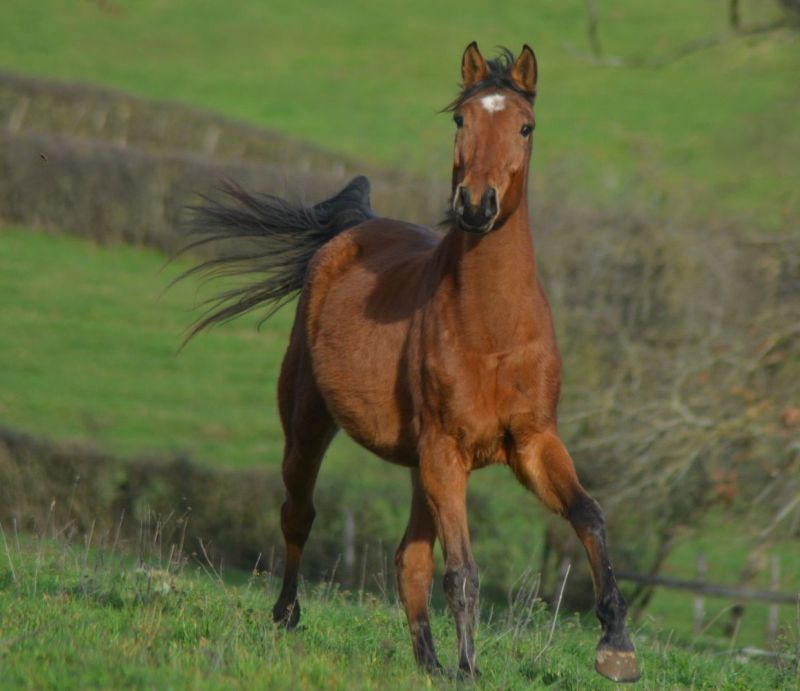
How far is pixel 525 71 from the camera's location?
635 centimetres

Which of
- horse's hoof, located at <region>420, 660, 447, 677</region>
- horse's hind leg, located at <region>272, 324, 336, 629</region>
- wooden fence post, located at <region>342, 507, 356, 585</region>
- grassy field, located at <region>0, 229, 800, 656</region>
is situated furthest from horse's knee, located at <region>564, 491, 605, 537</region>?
grassy field, located at <region>0, 229, 800, 656</region>

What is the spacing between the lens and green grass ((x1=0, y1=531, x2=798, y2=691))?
492 centimetres

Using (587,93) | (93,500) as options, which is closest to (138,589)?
(93,500)

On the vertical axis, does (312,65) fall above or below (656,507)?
above

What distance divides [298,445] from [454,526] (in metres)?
2.09

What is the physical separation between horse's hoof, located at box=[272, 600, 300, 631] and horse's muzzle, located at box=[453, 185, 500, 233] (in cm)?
257

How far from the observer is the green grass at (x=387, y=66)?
4297 centimetres

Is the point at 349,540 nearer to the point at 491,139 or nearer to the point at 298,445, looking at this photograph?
the point at 298,445

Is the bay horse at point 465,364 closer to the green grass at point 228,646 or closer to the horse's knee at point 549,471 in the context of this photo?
the horse's knee at point 549,471

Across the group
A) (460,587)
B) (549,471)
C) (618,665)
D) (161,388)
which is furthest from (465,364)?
(161,388)

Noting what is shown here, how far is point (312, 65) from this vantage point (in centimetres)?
4956

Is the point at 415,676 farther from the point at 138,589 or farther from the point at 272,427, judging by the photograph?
the point at 272,427

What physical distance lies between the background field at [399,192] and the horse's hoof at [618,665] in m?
0.34

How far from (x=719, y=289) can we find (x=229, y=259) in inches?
461
